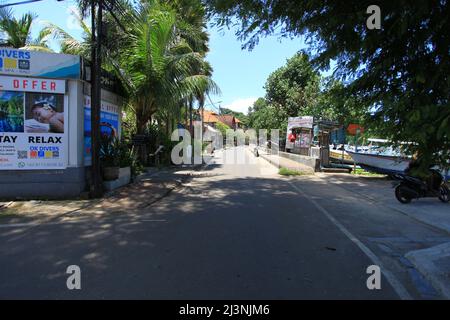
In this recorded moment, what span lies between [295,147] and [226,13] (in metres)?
24.6

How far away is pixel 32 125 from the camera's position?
40.2ft

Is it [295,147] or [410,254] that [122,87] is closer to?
[410,254]

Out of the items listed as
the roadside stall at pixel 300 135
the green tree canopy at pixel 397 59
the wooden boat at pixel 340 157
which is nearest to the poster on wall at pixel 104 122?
the green tree canopy at pixel 397 59

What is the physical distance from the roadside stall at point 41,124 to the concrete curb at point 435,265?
9289 mm

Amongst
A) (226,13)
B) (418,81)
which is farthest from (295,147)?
(418,81)

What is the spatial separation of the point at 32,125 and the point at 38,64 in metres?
1.72

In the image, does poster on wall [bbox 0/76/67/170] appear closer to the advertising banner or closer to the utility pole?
the utility pole

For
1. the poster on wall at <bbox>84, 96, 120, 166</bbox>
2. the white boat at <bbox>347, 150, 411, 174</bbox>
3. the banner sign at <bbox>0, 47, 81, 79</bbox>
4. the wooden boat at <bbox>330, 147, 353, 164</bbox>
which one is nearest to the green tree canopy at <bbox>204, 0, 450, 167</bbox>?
the banner sign at <bbox>0, 47, 81, 79</bbox>

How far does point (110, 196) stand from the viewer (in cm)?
1277

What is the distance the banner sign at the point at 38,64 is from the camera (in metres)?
11.7

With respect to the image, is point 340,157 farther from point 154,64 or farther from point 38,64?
point 38,64

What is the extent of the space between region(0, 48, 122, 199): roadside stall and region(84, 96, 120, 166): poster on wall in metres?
0.44

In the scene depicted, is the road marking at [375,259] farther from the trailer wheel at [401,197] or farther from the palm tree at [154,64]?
the palm tree at [154,64]

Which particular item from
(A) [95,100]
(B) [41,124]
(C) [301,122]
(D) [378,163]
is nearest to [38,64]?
(B) [41,124]
